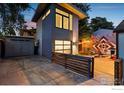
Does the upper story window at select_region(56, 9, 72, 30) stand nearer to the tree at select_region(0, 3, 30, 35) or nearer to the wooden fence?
the tree at select_region(0, 3, 30, 35)

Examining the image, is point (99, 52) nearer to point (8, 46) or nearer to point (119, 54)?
point (119, 54)

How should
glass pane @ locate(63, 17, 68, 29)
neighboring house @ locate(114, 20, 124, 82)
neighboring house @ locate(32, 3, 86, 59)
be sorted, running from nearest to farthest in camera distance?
neighboring house @ locate(114, 20, 124, 82) → neighboring house @ locate(32, 3, 86, 59) → glass pane @ locate(63, 17, 68, 29)

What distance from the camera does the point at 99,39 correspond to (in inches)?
255

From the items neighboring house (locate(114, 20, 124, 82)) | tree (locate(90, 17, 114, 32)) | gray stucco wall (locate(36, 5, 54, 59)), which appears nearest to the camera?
neighboring house (locate(114, 20, 124, 82))

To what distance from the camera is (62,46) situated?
22.4 feet

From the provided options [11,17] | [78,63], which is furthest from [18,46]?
[78,63]

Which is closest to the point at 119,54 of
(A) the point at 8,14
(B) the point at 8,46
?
(A) the point at 8,14

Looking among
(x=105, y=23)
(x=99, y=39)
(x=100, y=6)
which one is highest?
(x=100, y=6)

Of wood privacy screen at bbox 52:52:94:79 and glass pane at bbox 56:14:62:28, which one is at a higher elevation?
glass pane at bbox 56:14:62:28

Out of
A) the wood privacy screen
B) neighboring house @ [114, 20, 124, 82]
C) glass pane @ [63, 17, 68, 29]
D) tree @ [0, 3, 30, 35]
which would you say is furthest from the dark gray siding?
neighboring house @ [114, 20, 124, 82]

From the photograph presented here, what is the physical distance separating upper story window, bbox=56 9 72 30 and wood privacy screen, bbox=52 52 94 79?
1.85 metres

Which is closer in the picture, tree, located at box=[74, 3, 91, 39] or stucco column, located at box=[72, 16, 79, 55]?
tree, located at box=[74, 3, 91, 39]

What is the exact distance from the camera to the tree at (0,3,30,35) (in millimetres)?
4718
